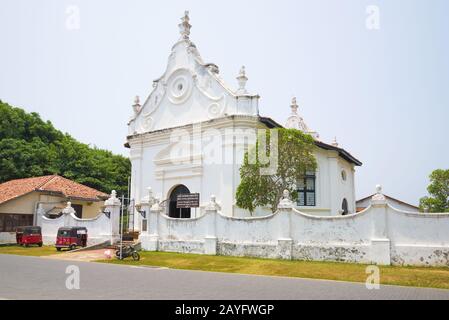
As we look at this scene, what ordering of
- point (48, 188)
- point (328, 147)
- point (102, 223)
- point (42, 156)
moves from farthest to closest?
point (42, 156), point (48, 188), point (328, 147), point (102, 223)

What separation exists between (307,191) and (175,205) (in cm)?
815

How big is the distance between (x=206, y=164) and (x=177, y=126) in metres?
3.38

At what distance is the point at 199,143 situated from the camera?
25.7m

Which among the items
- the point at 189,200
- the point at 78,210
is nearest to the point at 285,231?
the point at 189,200

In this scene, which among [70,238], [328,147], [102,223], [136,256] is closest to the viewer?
[136,256]

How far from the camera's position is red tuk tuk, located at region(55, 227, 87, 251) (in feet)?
79.3

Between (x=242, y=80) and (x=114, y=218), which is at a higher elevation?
(x=242, y=80)

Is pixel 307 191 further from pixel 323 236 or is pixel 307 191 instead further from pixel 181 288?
pixel 181 288

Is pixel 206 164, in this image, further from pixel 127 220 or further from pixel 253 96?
pixel 127 220

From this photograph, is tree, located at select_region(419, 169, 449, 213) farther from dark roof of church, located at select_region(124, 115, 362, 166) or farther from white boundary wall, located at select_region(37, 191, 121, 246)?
white boundary wall, located at select_region(37, 191, 121, 246)

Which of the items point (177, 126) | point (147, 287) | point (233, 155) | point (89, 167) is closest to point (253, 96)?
point (233, 155)

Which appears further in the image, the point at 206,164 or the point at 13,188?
the point at 13,188

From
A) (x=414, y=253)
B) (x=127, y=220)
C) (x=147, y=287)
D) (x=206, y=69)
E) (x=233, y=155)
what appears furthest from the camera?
(x=127, y=220)
